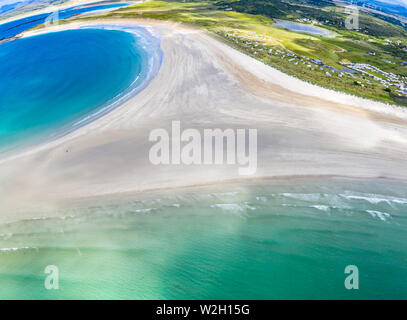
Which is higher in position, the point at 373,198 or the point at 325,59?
the point at 325,59

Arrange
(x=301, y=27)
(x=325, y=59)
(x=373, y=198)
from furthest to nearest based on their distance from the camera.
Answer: (x=301, y=27), (x=325, y=59), (x=373, y=198)

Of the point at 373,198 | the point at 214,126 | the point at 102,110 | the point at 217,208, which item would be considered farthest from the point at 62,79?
the point at 373,198

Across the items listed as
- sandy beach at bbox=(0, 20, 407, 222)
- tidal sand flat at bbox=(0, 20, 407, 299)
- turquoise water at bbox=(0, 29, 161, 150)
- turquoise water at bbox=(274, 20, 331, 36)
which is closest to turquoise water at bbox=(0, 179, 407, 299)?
tidal sand flat at bbox=(0, 20, 407, 299)

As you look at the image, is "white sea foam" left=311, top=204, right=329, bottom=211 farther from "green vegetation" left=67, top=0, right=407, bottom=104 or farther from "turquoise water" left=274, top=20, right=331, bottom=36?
"turquoise water" left=274, top=20, right=331, bottom=36

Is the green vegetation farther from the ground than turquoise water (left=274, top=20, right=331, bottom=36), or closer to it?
closer to it

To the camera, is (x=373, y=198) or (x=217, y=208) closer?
(x=217, y=208)

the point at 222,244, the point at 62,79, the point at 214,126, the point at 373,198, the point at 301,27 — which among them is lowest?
the point at 222,244

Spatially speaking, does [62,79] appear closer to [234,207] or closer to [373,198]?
[234,207]
